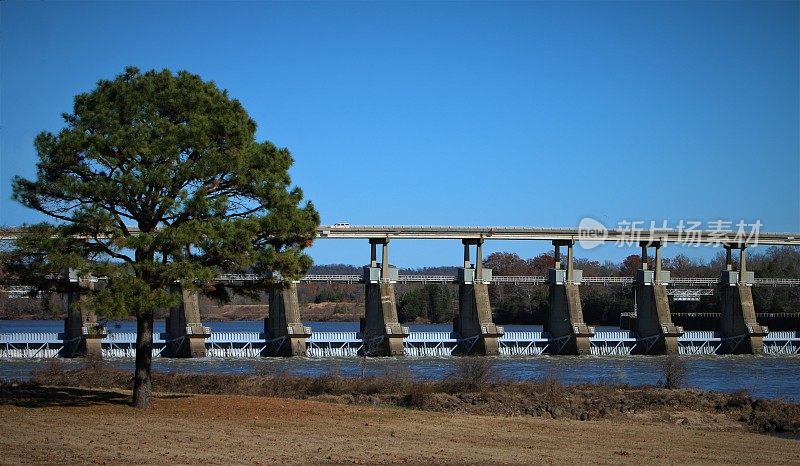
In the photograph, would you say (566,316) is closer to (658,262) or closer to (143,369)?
(658,262)

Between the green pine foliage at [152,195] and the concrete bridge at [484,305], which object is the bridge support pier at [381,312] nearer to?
the concrete bridge at [484,305]

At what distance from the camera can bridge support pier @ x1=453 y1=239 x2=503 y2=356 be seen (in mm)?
56906

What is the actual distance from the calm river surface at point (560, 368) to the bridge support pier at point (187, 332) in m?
1.19

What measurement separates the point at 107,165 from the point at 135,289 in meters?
3.00

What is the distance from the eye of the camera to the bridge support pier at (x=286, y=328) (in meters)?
53.5

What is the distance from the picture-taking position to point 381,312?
2233 inches

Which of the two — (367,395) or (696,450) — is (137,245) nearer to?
(367,395)

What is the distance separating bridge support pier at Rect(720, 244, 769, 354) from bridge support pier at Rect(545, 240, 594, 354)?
10558 millimetres

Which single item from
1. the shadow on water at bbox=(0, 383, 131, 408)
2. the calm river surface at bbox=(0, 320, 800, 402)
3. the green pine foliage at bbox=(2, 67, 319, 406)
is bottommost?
the calm river surface at bbox=(0, 320, 800, 402)

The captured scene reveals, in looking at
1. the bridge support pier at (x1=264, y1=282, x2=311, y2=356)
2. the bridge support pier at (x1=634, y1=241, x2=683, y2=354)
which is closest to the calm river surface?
the bridge support pier at (x1=264, y1=282, x2=311, y2=356)

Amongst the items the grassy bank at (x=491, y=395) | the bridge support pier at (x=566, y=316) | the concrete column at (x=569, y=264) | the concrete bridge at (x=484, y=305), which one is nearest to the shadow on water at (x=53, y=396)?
the grassy bank at (x=491, y=395)

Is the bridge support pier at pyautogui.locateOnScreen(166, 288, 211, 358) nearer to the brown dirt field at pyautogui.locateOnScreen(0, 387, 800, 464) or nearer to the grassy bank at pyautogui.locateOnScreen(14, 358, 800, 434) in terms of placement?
the grassy bank at pyautogui.locateOnScreen(14, 358, 800, 434)

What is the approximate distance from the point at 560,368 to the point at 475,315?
1016cm

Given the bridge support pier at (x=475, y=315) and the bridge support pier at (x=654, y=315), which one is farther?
the bridge support pier at (x=654, y=315)
